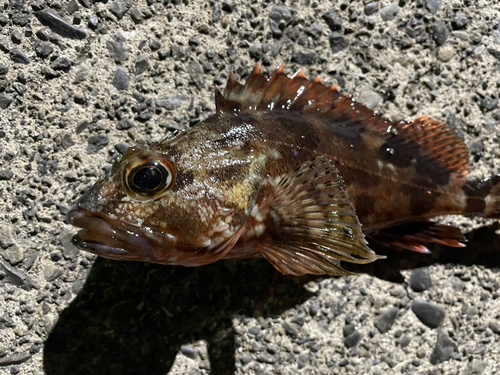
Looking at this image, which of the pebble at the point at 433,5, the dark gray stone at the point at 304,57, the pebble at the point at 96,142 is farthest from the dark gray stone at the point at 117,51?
the pebble at the point at 433,5

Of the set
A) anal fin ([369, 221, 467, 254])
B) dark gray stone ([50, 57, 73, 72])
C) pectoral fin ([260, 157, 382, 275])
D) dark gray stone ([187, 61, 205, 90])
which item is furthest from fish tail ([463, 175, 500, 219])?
dark gray stone ([50, 57, 73, 72])

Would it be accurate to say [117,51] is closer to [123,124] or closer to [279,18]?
[123,124]

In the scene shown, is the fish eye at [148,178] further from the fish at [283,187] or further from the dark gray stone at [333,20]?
the dark gray stone at [333,20]

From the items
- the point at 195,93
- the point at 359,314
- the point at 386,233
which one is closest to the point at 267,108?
the point at 195,93

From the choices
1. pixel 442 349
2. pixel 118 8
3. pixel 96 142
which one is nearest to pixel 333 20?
pixel 118 8

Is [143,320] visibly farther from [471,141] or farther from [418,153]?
[471,141]

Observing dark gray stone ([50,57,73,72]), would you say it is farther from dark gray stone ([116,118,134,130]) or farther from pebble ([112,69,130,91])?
dark gray stone ([116,118,134,130])
